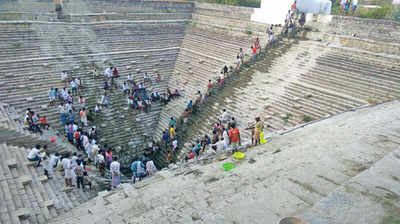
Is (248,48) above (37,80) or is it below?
above

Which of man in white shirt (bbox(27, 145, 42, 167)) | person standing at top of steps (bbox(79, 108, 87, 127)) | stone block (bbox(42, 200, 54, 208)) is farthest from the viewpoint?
person standing at top of steps (bbox(79, 108, 87, 127))

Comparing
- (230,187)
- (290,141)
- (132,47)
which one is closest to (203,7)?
(132,47)

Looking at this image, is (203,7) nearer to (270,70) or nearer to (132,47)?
(132,47)

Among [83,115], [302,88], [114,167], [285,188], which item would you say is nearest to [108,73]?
[83,115]

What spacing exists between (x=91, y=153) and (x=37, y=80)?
5.72m

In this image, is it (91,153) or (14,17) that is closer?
(91,153)

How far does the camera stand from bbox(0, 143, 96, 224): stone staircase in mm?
6711

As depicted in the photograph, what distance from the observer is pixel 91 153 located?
1050 centimetres

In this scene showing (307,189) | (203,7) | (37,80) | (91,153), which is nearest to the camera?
(307,189)

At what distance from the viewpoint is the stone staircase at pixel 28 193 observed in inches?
264

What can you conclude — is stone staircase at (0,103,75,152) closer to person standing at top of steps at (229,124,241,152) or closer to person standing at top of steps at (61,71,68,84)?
person standing at top of steps at (61,71,68,84)

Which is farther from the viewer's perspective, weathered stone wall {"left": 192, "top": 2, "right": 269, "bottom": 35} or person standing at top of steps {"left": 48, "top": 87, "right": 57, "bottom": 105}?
weathered stone wall {"left": 192, "top": 2, "right": 269, "bottom": 35}

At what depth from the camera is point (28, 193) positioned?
753 cm

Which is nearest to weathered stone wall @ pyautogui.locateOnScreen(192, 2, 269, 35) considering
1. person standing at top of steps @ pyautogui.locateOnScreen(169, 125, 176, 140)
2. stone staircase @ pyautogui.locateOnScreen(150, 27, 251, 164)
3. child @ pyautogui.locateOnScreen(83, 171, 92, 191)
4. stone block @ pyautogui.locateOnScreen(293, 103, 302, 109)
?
stone staircase @ pyautogui.locateOnScreen(150, 27, 251, 164)
